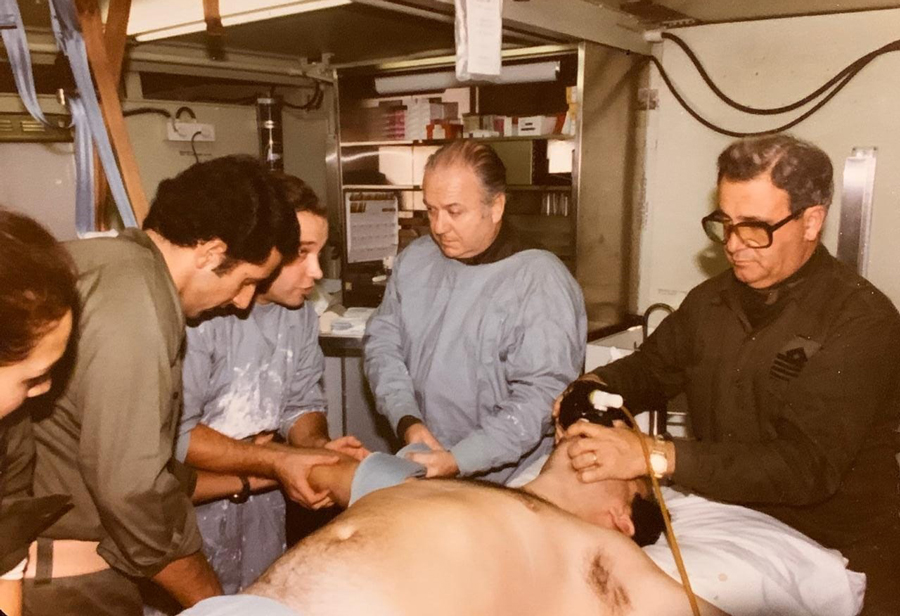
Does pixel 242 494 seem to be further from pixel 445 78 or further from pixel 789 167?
pixel 445 78

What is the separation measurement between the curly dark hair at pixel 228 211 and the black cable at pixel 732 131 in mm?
2315

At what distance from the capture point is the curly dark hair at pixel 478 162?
2.50 meters

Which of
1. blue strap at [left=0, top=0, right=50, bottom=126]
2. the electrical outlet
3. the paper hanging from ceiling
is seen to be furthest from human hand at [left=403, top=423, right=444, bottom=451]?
the electrical outlet

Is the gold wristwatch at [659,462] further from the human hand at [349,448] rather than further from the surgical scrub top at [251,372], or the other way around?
the surgical scrub top at [251,372]

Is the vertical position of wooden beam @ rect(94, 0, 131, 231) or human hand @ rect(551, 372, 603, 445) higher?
wooden beam @ rect(94, 0, 131, 231)

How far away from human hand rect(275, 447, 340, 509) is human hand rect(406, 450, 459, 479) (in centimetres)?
33

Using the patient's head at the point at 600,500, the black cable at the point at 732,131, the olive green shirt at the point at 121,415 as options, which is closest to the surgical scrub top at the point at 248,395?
the olive green shirt at the point at 121,415

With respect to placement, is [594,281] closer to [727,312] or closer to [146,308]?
[727,312]

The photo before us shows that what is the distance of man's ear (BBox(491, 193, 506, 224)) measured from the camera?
2.56 meters

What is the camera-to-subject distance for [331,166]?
15.2 feet

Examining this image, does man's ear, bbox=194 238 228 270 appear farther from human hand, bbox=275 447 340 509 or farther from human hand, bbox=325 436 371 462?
human hand, bbox=325 436 371 462

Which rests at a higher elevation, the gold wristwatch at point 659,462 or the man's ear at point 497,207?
the man's ear at point 497,207

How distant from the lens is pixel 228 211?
1846 millimetres

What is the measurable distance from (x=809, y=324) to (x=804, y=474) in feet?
1.49
